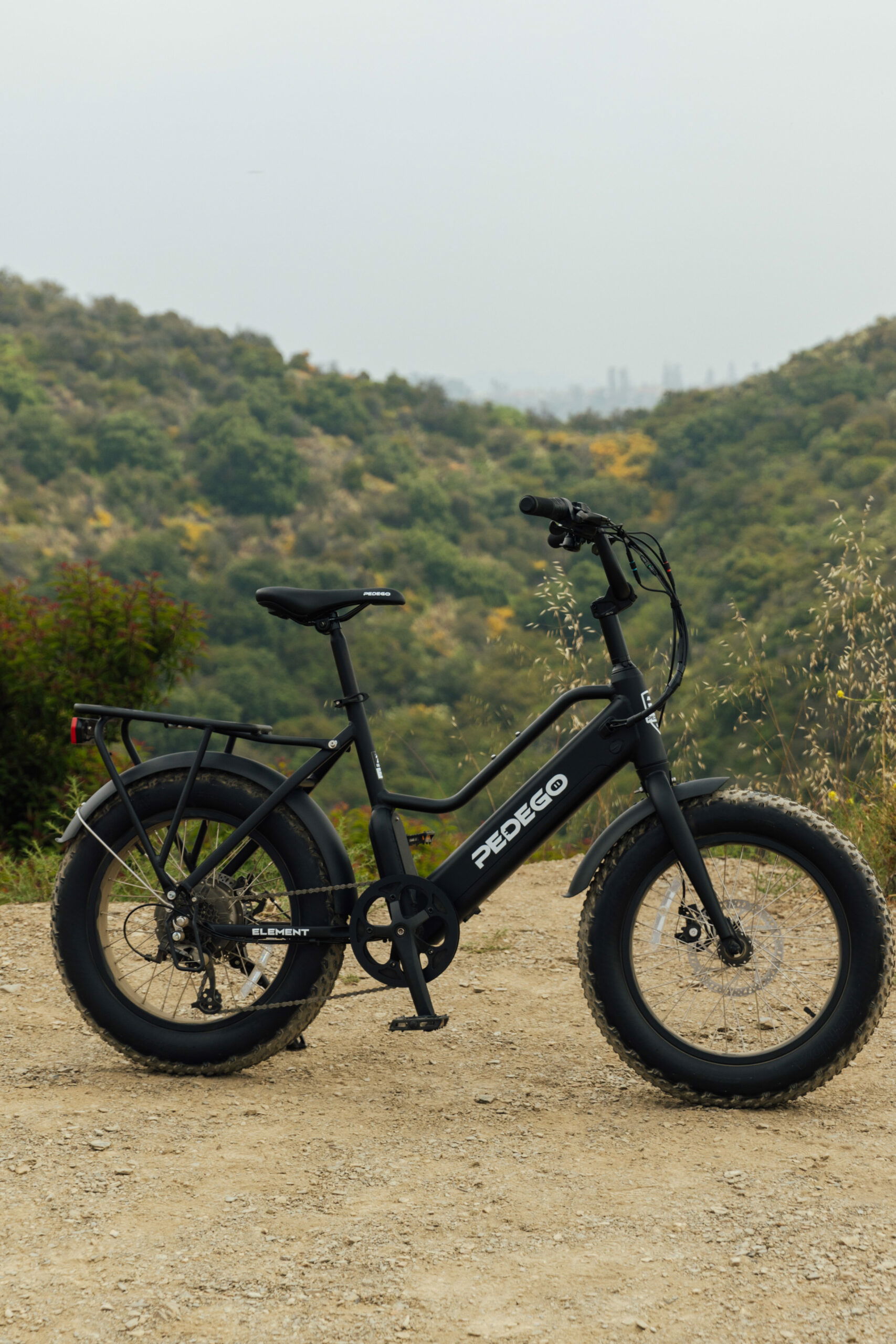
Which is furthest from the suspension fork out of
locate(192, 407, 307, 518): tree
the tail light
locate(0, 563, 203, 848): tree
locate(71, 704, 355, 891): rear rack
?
locate(192, 407, 307, 518): tree

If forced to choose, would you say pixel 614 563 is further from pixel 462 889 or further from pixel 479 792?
pixel 462 889

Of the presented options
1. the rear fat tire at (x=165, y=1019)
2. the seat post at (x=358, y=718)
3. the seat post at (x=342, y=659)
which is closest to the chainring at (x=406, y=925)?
the rear fat tire at (x=165, y=1019)

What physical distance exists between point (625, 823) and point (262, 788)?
97cm

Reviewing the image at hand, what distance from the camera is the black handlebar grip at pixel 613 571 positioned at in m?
2.96

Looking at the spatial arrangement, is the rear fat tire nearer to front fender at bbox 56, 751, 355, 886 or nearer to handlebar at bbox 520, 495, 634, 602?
front fender at bbox 56, 751, 355, 886

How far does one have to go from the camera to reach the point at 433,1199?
246 cm

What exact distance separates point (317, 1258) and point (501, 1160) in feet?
1.97

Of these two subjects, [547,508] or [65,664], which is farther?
[65,664]

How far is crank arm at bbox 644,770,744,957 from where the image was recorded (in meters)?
2.91

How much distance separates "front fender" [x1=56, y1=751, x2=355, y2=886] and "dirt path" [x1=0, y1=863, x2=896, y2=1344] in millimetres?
613

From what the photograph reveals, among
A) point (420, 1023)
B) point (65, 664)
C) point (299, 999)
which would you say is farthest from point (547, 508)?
point (65, 664)

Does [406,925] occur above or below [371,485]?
below

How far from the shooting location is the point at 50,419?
37719 millimetres

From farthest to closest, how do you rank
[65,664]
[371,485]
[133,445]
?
[371,485]
[133,445]
[65,664]
